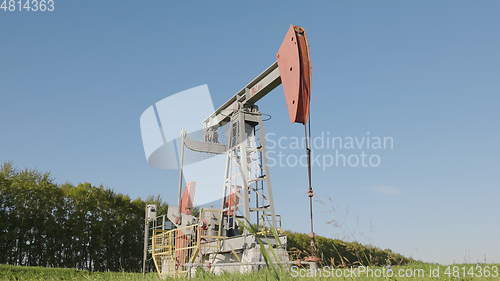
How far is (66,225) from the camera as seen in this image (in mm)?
19297

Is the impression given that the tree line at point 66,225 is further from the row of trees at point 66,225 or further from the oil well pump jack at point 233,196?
the oil well pump jack at point 233,196

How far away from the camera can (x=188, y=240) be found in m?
11.3

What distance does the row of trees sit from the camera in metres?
18.1

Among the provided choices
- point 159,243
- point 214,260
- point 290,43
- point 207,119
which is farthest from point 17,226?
point 290,43

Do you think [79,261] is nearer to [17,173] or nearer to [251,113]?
[17,173]

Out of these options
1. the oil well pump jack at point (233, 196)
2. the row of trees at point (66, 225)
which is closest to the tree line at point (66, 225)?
the row of trees at point (66, 225)

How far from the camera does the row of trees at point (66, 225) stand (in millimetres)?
18109

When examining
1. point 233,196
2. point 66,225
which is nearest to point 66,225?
point 66,225

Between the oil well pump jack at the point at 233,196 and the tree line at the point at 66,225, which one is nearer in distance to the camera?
the oil well pump jack at the point at 233,196

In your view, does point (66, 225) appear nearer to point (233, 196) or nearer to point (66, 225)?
point (66, 225)

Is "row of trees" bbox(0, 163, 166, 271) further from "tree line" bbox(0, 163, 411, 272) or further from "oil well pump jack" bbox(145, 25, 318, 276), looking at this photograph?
"oil well pump jack" bbox(145, 25, 318, 276)

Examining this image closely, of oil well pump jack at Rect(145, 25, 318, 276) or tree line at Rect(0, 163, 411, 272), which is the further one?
tree line at Rect(0, 163, 411, 272)

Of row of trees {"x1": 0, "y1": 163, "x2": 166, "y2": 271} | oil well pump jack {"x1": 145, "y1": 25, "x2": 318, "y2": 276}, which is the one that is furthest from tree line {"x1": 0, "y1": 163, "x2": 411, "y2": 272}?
oil well pump jack {"x1": 145, "y1": 25, "x2": 318, "y2": 276}

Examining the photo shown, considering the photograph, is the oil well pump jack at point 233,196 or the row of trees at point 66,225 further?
the row of trees at point 66,225
